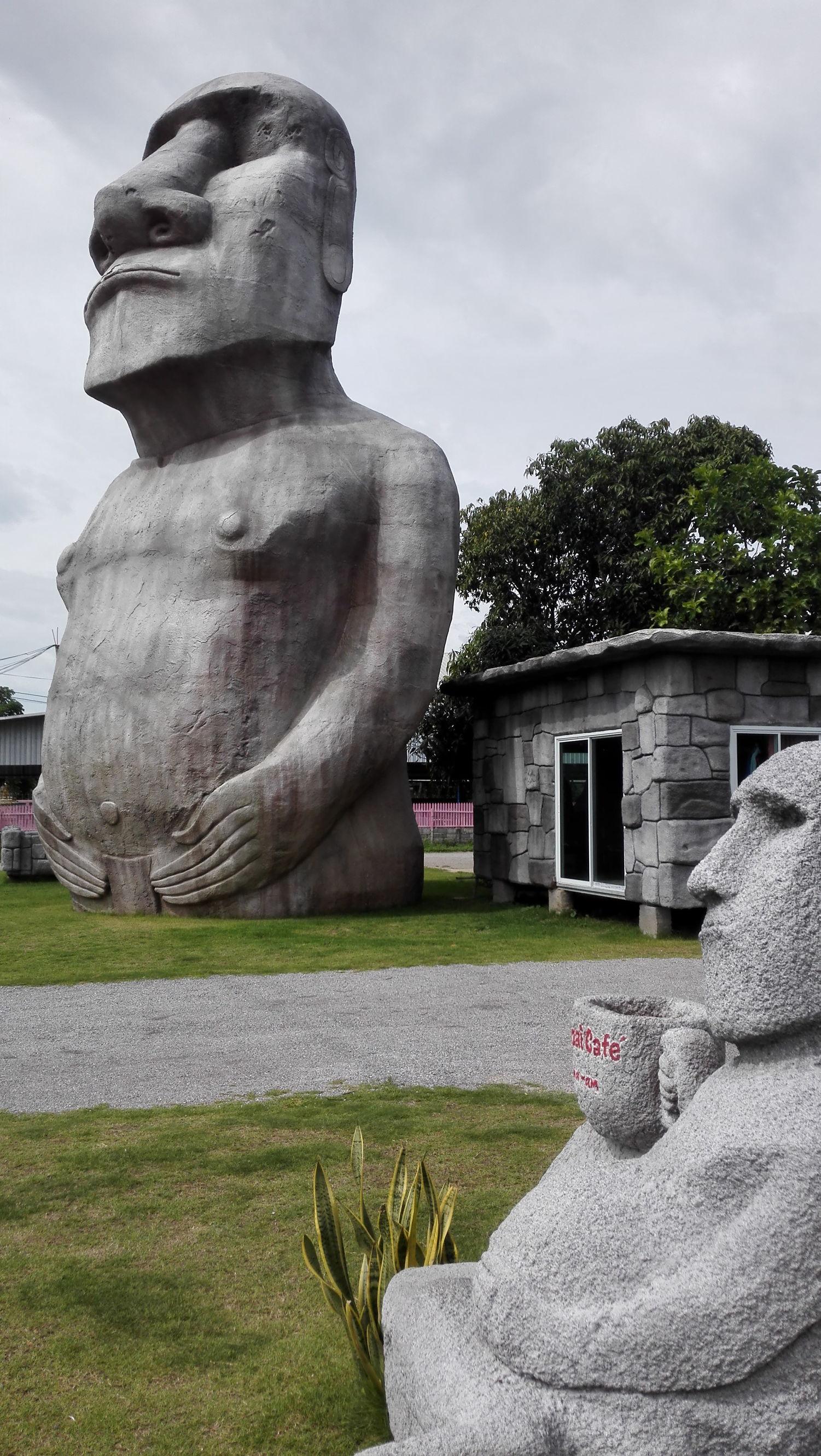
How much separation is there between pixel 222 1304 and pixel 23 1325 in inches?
18.3

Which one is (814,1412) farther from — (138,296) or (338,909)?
(138,296)

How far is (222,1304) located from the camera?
9.89 ft

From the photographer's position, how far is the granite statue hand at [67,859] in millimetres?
10539

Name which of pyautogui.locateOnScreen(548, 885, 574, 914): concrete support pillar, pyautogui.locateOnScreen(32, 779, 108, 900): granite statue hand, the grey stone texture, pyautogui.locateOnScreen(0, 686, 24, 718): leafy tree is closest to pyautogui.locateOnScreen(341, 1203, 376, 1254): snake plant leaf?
the grey stone texture

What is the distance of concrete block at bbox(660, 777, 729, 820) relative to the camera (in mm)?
8680

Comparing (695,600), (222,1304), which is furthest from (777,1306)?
(695,600)

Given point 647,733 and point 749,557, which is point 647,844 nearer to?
point 647,733

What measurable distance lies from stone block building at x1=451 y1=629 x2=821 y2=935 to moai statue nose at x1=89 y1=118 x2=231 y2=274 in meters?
4.57

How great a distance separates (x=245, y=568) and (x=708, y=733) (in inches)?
152

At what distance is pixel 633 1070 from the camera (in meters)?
2.16

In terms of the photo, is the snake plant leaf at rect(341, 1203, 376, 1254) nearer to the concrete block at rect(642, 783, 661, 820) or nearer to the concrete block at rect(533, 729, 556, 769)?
the concrete block at rect(642, 783, 661, 820)

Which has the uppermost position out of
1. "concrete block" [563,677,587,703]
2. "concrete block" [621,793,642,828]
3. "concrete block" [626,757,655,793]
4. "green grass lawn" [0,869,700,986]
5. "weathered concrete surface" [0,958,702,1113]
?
"concrete block" [563,677,587,703]

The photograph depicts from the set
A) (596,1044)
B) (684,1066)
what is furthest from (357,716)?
(684,1066)

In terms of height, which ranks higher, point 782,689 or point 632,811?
point 782,689
